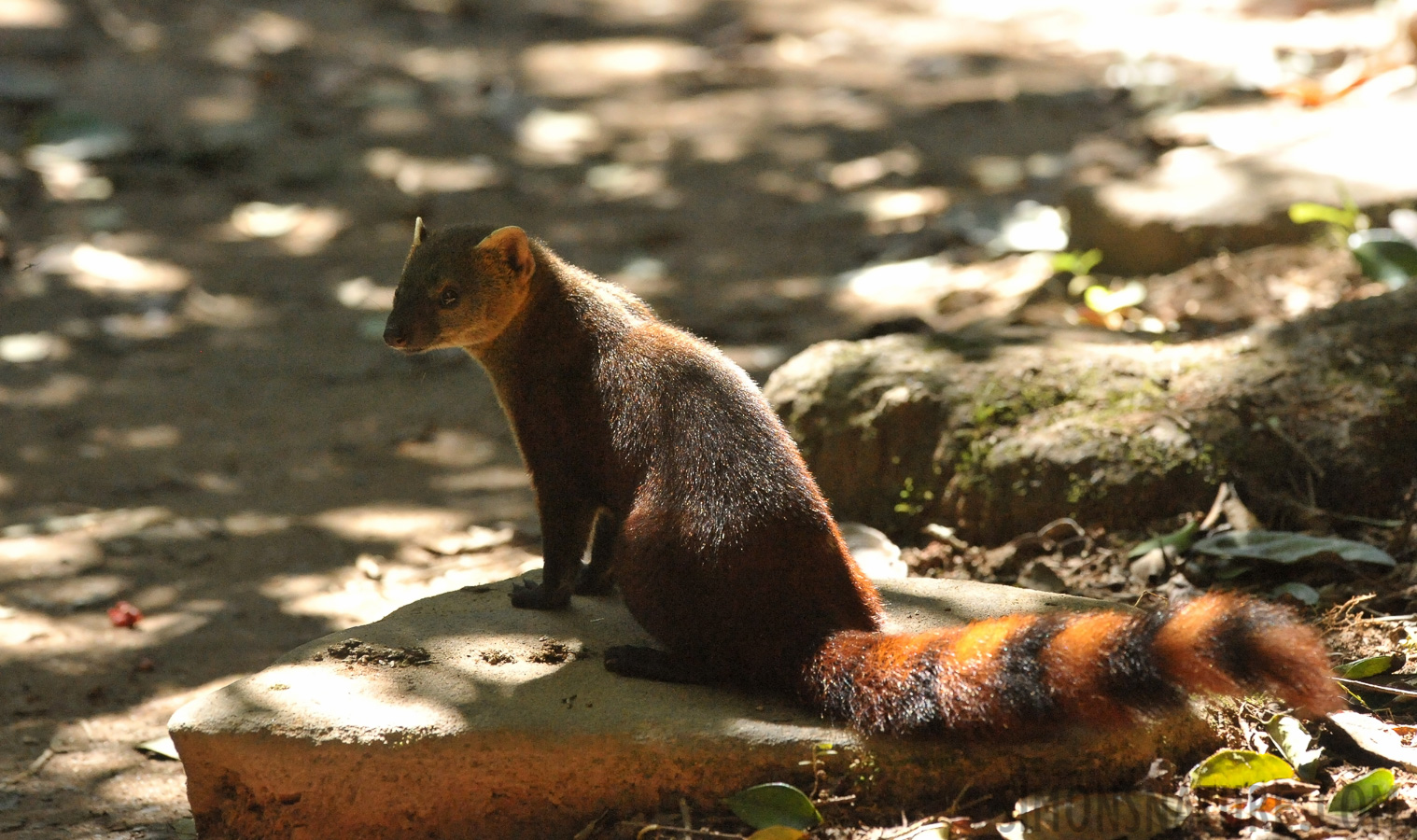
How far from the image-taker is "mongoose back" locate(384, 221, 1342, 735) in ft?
9.33

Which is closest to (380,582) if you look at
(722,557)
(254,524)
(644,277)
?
(254,524)

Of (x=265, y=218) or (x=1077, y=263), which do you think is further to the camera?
(x=265, y=218)

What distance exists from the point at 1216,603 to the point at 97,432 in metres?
5.43

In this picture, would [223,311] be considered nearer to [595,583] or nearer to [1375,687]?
[595,583]

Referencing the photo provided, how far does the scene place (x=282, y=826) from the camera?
3.26 meters

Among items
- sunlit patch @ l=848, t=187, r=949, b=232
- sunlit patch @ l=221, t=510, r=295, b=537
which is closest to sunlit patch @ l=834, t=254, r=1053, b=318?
sunlit patch @ l=848, t=187, r=949, b=232

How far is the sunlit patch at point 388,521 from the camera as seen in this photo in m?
5.54

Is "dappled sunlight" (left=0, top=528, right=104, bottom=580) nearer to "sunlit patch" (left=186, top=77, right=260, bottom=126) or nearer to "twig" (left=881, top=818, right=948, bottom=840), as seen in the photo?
"twig" (left=881, top=818, right=948, bottom=840)

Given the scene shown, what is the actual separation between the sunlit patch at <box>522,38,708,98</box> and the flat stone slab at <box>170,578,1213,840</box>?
26.0 ft

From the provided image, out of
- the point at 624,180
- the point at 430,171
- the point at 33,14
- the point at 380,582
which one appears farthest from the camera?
the point at 33,14

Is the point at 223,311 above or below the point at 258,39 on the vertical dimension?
below

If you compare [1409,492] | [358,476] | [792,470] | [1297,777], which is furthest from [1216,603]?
[358,476]

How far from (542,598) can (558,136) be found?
658 cm

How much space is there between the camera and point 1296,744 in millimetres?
3213
